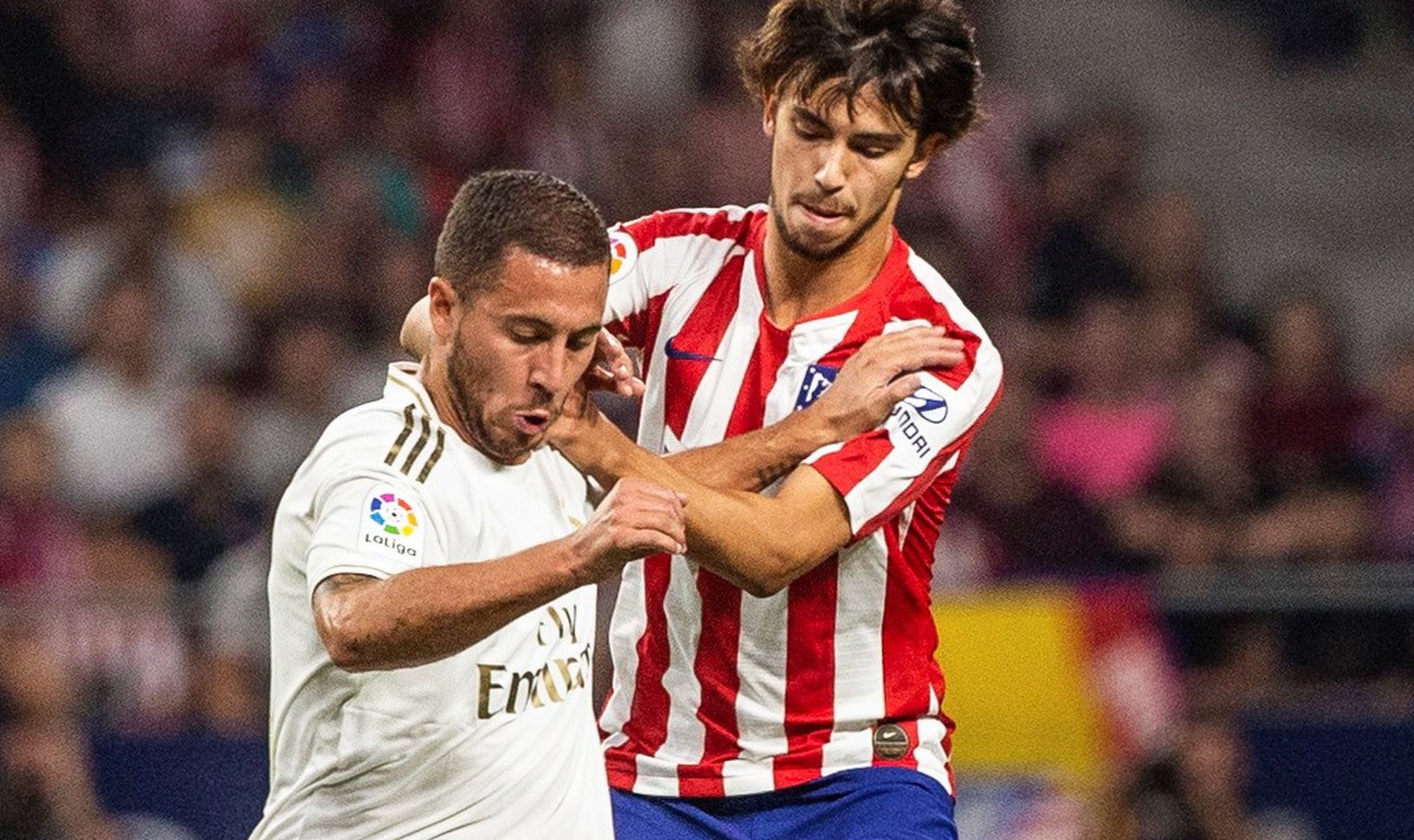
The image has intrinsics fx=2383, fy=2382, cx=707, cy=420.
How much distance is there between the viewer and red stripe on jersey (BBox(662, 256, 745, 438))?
15.3 ft

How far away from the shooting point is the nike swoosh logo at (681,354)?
4.66 metres

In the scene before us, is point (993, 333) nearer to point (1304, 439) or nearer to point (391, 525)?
point (1304, 439)

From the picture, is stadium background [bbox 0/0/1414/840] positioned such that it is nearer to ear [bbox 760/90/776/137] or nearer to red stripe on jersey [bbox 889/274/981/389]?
Result: red stripe on jersey [bbox 889/274/981/389]

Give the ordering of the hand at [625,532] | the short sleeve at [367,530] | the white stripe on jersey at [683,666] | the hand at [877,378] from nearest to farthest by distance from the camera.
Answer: the hand at [625,532] < the short sleeve at [367,530] < the hand at [877,378] < the white stripe on jersey at [683,666]

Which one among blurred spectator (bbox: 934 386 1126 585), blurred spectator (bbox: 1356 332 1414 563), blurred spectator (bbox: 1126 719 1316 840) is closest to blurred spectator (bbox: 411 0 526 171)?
blurred spectator (bbox: 934 386 1126 585)

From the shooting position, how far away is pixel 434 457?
12.5 feet

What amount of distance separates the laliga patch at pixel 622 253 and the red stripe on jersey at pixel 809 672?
71 centimetres

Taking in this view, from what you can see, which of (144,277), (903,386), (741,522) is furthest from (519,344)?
(144,277)

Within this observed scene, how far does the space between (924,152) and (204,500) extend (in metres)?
4.84

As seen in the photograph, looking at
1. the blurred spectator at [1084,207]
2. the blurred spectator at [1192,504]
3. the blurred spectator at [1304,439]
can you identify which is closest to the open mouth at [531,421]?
the blurred spectator at [1192,504]

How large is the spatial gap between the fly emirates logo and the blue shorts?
0.61 m

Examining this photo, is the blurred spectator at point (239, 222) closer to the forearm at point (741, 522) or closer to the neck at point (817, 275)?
the neck at point (817, 275)

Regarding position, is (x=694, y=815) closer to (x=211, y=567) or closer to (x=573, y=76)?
(x=211, y=567)

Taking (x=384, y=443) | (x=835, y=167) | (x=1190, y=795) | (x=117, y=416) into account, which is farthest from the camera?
(x=117, y=416)
